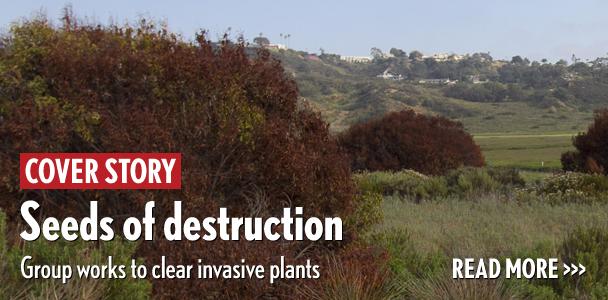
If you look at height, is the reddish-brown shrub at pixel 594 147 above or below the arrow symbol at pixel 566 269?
below

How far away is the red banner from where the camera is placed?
646 centimetres

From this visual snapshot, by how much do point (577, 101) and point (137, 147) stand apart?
436 feet

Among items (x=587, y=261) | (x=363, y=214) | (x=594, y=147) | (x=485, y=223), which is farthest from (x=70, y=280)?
(x=594, y=147)

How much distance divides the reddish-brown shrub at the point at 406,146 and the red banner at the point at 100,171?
16409 mm

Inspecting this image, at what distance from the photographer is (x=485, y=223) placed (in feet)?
36.6

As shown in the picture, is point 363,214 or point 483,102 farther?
point 483,102

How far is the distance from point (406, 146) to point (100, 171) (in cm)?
1776

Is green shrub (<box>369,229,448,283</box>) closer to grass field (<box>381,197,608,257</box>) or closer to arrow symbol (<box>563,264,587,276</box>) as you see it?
grass field (<box>381,197,608,257</box>)

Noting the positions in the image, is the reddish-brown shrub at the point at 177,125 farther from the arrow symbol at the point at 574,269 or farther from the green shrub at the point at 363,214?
the arrow symbol at the point at 574,269

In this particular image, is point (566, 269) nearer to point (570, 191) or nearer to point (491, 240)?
point (491, 240)

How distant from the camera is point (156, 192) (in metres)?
6.47

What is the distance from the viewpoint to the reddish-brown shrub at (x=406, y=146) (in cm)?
2352

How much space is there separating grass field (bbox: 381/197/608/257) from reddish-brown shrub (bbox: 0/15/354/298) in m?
1.99

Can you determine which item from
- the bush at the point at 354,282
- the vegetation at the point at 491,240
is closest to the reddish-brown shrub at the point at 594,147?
the vegetation at the point at 491,240
